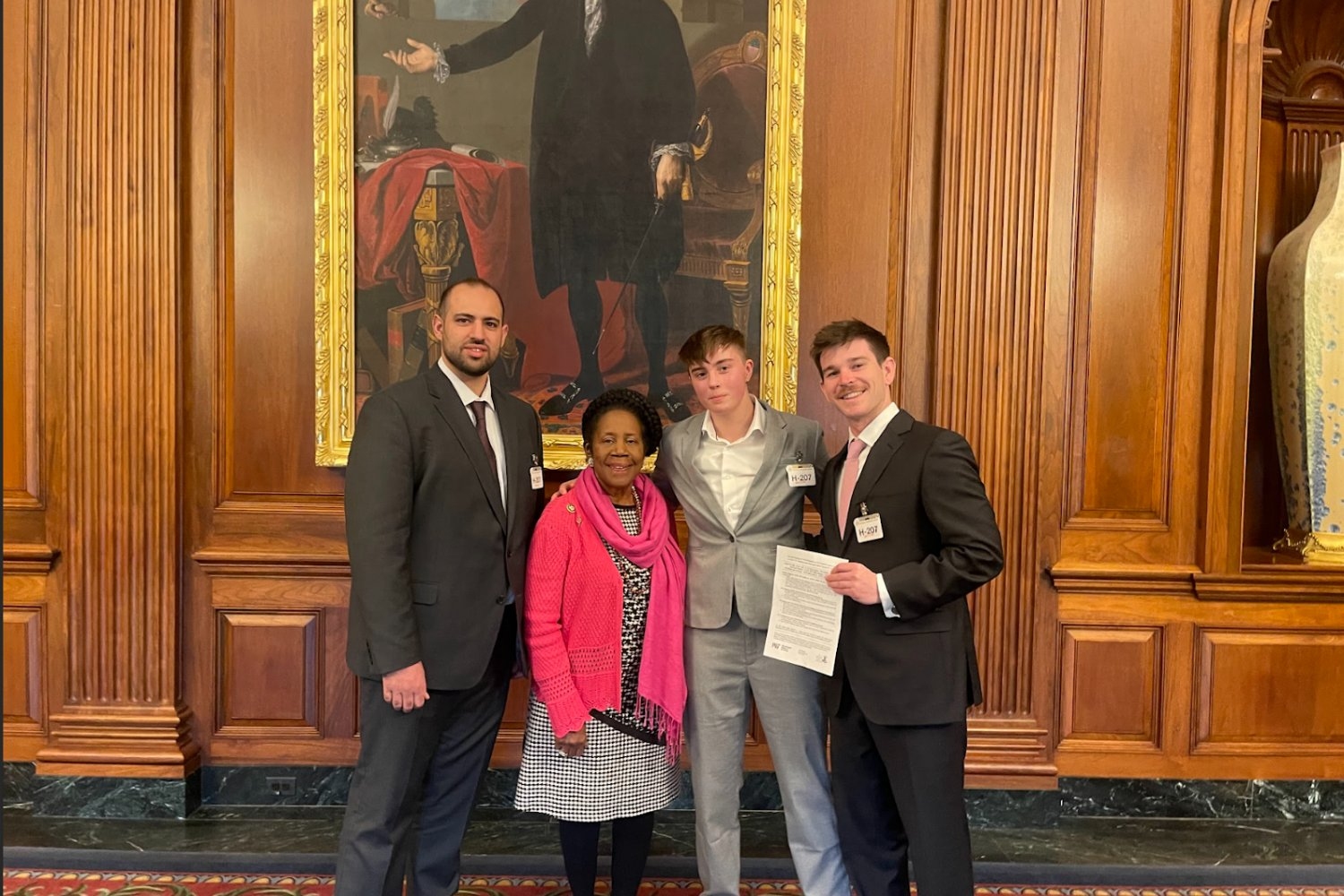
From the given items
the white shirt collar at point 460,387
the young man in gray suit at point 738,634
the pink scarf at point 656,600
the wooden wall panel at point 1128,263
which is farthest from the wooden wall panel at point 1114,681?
the white shirt collar at point 460,387

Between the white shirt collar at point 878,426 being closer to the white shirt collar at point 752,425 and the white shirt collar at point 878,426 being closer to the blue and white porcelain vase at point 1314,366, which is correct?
the white shirt collar at point 752,425

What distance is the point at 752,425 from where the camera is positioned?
319 cm

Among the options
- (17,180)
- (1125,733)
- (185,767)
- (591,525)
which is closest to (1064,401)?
(1125,733)

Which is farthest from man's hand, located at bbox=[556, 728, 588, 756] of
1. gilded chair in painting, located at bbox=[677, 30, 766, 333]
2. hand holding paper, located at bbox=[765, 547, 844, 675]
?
gilded chair in painting, located at bbox=[677, 30, 766, 333]

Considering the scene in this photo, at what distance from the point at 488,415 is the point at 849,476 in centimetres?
118

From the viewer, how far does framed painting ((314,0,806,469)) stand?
13.4 ft

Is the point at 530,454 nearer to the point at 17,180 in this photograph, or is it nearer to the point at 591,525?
the point at 591,525

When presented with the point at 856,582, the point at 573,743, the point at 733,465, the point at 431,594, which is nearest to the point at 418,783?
the point at 573,743

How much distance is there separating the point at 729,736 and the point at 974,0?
3.15 m

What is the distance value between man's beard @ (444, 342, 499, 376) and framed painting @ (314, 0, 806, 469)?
1.05 metres

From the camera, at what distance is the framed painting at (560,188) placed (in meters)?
4.08

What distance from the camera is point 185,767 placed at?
4.05 m

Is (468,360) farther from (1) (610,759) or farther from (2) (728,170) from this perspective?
(2) (728,170)

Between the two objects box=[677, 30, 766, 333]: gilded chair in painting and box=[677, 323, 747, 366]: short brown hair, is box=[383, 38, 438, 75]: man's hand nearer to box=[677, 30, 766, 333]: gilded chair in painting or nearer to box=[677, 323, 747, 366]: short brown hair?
box=[677, 30, 766, 333]: gilded chair in painting
